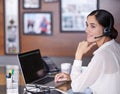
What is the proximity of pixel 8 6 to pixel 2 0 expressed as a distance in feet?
0.34

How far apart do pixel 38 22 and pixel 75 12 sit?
18.0 inches

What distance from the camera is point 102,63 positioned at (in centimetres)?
159

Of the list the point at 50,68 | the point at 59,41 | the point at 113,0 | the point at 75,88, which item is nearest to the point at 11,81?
the point at 75,88

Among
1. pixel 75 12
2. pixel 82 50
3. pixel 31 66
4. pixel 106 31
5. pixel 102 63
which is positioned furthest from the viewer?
pixel 75 12

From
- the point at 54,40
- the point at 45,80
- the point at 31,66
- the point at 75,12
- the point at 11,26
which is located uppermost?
the point at 75,12

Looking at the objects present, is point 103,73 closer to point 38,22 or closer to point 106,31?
point 106,31

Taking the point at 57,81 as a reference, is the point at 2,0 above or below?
above

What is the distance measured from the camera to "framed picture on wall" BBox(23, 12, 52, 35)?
11.4 ft

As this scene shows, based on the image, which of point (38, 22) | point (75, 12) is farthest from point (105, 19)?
point (38, 22)

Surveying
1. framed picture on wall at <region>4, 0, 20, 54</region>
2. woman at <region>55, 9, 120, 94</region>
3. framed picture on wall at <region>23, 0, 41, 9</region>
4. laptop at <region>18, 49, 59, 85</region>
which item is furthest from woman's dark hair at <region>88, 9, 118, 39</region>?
framed picture on wall at <region>4, 0, 20, 54</region>

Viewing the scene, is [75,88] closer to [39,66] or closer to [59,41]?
[39,66]

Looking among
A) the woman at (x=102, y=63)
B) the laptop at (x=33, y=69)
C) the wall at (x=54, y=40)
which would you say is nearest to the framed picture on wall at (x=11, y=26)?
the wall at (x=54, y=40)

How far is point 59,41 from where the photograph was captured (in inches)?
138

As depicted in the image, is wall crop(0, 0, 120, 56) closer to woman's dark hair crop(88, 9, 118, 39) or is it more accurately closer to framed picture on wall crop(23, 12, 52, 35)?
framed picture on wall crop(23, 12, 52, 35)
